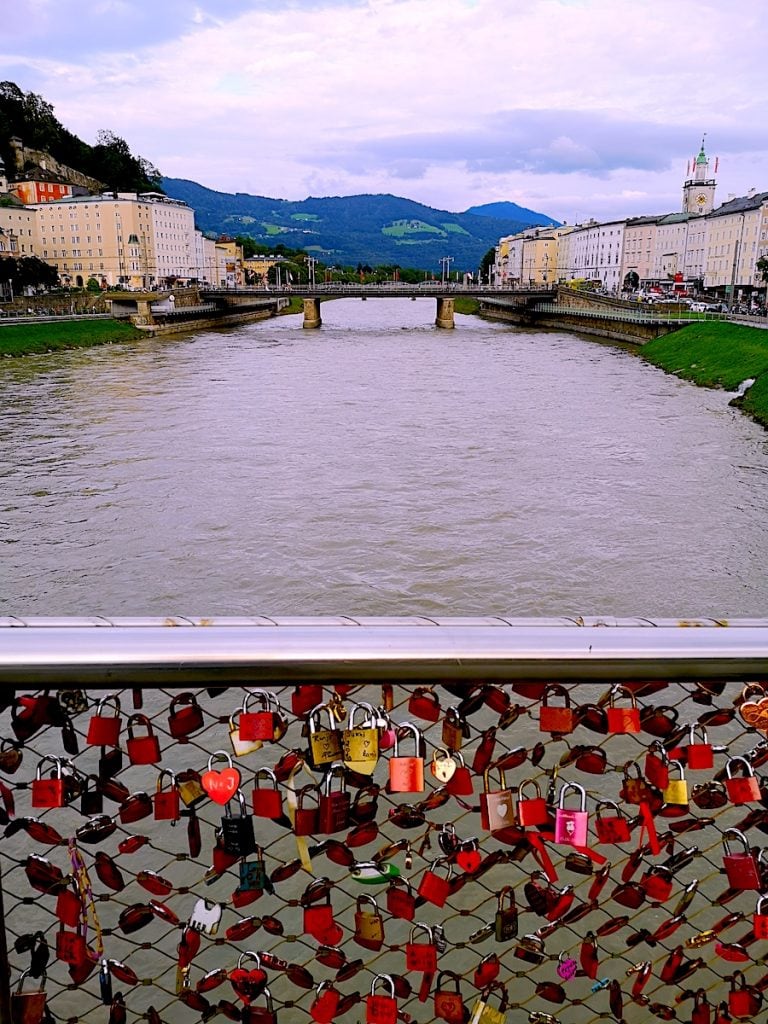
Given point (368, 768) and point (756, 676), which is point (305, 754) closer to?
point (368, 768)

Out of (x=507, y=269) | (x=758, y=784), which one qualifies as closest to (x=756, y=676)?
(x=758, y=784)

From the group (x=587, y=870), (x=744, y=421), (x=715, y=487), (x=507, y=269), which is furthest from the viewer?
(x=507, y=269)

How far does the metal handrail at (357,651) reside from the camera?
156 centimetres

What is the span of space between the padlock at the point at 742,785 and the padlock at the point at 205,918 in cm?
123

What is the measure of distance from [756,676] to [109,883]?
1.53m

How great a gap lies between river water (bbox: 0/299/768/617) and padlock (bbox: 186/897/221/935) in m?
7.74

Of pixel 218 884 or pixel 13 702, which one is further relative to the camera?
pixel 218 884

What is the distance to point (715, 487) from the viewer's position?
17.3 m

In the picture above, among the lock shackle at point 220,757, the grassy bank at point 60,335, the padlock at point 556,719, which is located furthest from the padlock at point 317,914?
the grassy bank at point 60,335

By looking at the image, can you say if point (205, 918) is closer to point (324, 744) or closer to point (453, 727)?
point (324, 744)

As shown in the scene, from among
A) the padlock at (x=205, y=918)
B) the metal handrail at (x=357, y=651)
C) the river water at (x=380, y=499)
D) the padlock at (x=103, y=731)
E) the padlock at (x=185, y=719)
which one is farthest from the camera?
the river water at (x=380, y=499)

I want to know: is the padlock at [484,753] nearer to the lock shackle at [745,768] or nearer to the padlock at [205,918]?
the lock shackle at [745,768]

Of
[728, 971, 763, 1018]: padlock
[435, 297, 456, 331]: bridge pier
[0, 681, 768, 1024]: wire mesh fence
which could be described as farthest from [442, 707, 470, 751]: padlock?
[435, 297, 456, 331]: bridge pier

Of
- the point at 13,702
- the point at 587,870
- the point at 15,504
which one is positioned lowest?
the point at 15,504
